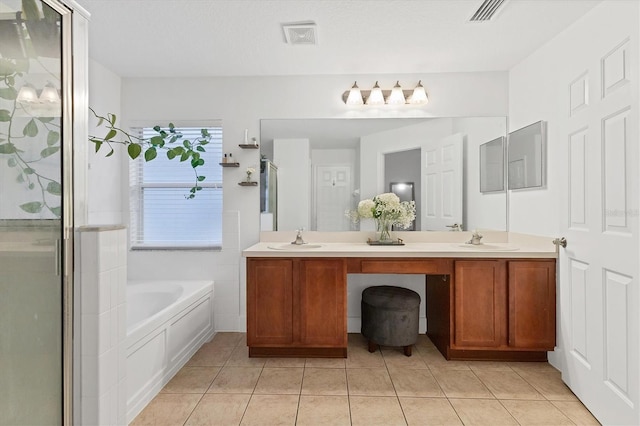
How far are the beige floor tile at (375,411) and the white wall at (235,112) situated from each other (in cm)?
143

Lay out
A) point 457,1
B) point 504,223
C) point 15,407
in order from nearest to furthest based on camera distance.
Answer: point 15,407
point 457,1
point 504,223

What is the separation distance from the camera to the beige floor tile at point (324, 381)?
2092 millimetres

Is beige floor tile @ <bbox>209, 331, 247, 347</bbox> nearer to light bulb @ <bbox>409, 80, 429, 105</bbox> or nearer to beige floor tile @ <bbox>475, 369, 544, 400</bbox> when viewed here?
beige floor tile @ <bbox>475, 369, 544, 400</bbox>

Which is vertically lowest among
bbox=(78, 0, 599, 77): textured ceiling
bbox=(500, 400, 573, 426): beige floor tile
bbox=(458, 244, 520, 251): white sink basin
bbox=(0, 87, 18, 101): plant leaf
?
bbox=(500, 400, 573, 426): beige floor tile

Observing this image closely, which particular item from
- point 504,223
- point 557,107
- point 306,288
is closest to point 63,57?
point 306,288

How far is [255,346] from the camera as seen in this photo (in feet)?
8.18

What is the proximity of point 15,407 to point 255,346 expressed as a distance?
4.95ft

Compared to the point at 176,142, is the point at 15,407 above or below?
below

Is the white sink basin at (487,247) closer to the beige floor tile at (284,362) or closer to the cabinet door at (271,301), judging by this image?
the cabinet door at (271,301)

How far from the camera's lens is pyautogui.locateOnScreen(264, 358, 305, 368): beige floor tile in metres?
2.44

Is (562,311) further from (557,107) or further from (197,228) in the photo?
(197,228)

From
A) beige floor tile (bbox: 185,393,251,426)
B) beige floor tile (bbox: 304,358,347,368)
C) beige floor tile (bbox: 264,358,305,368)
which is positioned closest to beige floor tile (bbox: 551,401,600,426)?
beige floor tile (bbox: 304,358,347,368)

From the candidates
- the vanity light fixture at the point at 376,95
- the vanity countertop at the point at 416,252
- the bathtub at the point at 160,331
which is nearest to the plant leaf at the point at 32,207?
the bathtub at the point at 160,331

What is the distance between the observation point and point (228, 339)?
9.55ft
